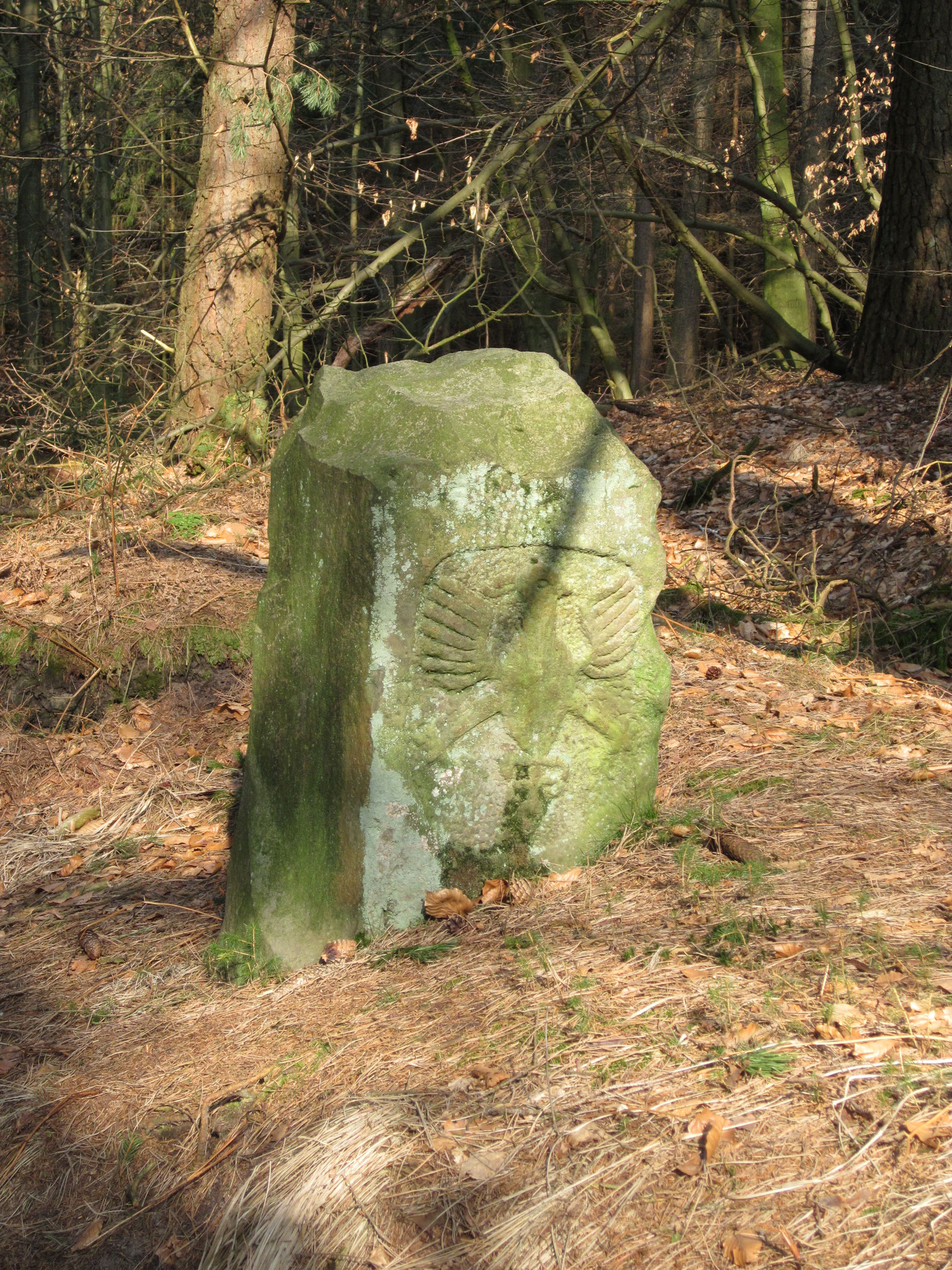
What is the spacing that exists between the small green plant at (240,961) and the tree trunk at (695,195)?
7921mm

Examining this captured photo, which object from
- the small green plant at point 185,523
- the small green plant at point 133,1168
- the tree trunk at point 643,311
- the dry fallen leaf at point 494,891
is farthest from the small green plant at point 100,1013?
the tree trunk at point 643,311

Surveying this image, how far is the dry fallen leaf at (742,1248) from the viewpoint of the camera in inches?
80.3

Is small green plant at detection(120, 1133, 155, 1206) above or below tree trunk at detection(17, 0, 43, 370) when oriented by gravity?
below

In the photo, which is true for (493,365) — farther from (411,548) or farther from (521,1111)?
(521,1111)

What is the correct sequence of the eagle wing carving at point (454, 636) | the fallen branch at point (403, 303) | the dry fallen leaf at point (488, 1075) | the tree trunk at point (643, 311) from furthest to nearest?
the tree trunk at point (643, 311), the fallen branch at point (403, 303), the eagle wing carving at point (454, 636), the dry fallen leaf at point (488, 1075)

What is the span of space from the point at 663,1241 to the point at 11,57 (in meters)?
15.9

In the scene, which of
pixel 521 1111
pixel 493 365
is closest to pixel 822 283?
pixel 493 365

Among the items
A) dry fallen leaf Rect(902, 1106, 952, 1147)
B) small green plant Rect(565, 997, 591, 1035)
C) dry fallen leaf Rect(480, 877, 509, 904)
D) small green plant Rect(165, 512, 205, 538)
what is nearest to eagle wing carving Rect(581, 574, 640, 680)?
dry fallen leaf Rect(480, 877, 509, 904)

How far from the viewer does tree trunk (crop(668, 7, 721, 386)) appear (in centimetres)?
1150

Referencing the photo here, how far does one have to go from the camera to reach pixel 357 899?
3373 mm

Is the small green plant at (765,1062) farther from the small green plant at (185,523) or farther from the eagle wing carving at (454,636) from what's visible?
the small green plant at (185,523)

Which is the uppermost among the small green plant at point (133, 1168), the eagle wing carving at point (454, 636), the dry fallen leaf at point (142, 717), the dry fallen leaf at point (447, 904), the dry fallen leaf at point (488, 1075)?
the eagle wing carving at point (454, 636)

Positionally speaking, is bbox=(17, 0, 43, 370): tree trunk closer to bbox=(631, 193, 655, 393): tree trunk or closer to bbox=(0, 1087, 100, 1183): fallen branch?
bbox=(631, 193, 655, 393): tree trunk

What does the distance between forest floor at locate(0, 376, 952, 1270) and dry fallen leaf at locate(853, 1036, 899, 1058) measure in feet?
0.05
